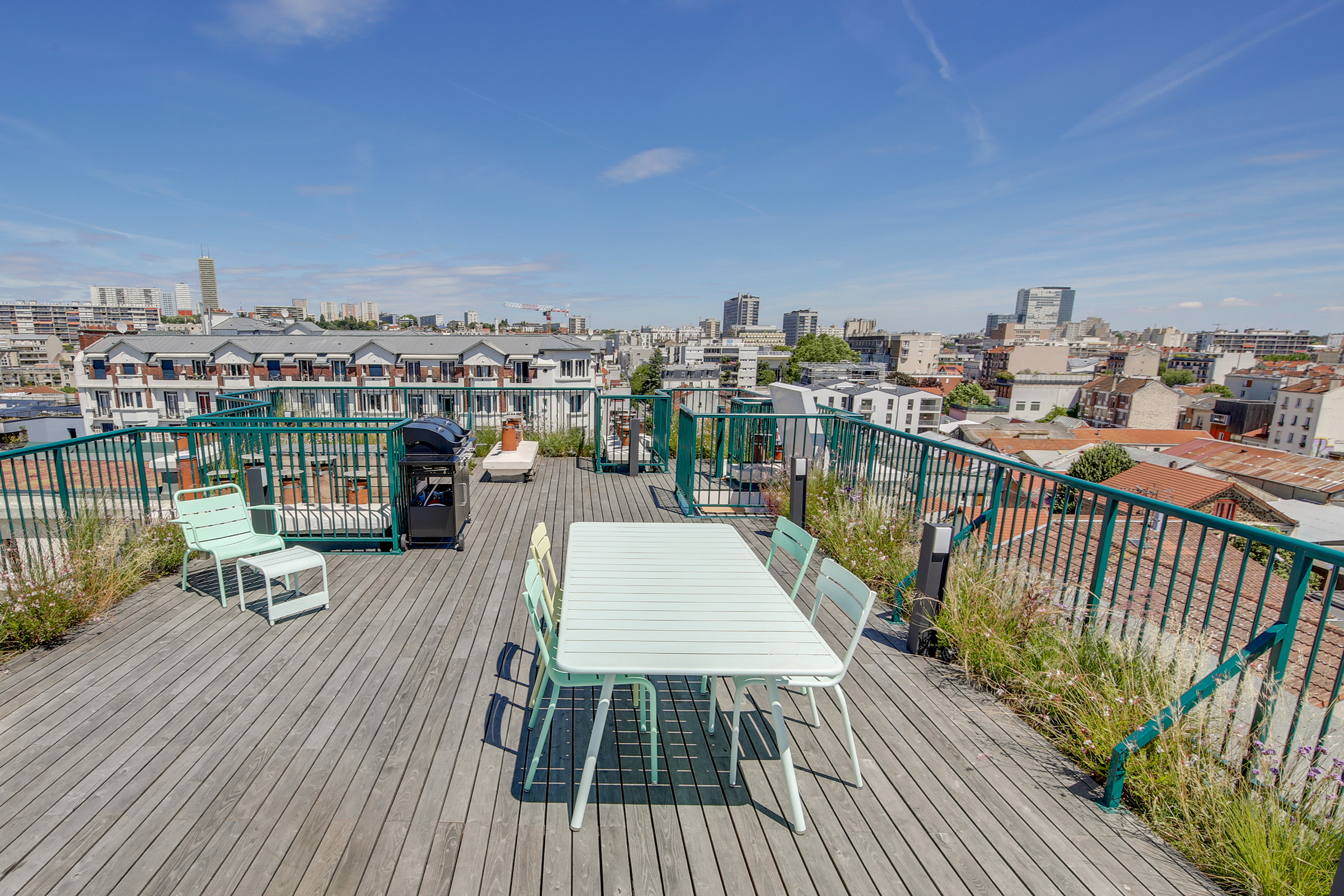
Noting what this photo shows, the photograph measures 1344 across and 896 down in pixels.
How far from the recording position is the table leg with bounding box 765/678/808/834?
6.57 feet

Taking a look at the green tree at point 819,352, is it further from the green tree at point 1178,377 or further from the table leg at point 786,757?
the table leg at point 786,757

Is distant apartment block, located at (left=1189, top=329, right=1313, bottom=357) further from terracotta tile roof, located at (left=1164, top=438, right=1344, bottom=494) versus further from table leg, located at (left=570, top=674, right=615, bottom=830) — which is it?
table leg, located at (left=570, top=674, right=615, bottom=830)

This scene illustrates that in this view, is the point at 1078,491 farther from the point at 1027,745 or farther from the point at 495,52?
the point at 495,52

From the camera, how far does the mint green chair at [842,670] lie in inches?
82.9

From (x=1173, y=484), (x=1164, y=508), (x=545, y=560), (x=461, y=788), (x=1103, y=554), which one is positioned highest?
(x=1164, y=508)

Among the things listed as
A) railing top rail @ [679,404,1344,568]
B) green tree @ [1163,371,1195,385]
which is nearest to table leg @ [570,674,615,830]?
railing top rail @ [679,404,1344,568]

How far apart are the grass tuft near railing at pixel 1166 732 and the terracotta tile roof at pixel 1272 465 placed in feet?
129

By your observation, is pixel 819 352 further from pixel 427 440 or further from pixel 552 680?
pixel 552 680

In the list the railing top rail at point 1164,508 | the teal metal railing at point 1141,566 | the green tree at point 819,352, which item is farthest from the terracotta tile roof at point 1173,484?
the green tree at point 819,352

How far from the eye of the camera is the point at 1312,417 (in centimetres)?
5325

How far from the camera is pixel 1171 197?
3256cm

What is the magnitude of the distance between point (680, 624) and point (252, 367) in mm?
43935

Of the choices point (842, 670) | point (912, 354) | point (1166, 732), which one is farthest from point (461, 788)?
point (912, 354)

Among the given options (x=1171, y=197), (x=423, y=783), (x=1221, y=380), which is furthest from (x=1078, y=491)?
(x=1221, y=380)
